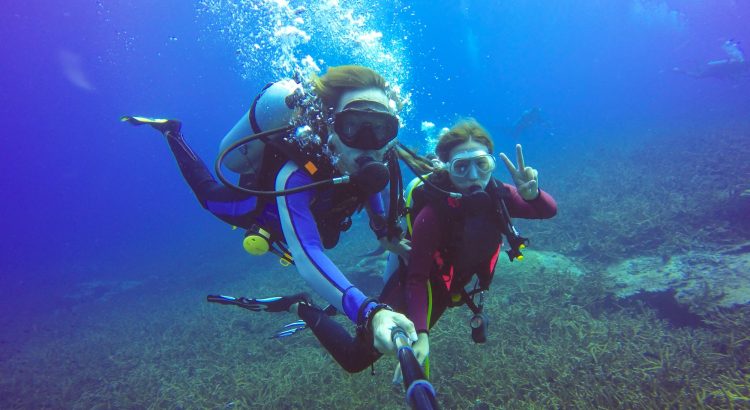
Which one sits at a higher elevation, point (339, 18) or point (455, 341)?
point (339, 18)

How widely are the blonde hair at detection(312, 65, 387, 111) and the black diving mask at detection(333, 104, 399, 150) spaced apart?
0.68 ft

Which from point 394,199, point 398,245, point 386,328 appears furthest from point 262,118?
point 386,328

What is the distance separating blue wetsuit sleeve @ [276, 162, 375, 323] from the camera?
2236mm

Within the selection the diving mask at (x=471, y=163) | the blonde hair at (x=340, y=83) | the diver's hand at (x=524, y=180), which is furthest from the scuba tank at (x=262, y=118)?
the diver's hand at (x=524, y=180)

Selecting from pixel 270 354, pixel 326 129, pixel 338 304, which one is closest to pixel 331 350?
pixel 338 304

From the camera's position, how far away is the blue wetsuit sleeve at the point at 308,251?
88.0 inches

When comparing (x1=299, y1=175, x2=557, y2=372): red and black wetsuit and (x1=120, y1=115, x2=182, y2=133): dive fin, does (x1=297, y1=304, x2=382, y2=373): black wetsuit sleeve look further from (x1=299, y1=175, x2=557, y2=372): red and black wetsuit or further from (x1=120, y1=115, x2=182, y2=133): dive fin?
(x1=120, y1=115, x2=182, y2=133): dive fin

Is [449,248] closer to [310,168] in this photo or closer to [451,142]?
[451,142]

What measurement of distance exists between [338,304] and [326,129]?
5.18 feet

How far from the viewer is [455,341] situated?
21.0ft

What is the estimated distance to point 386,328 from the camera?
5.44 ft

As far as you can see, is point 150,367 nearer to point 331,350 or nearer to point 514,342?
point 331,350

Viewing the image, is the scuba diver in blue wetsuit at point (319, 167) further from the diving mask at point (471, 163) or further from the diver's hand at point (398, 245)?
the diving mask at point (471, 163)

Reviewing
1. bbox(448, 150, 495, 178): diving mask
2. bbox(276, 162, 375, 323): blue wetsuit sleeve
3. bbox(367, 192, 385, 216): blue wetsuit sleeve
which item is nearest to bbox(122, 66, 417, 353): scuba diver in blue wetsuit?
bbox(276, 162, 375, 323): blue wetsuit sleeve
